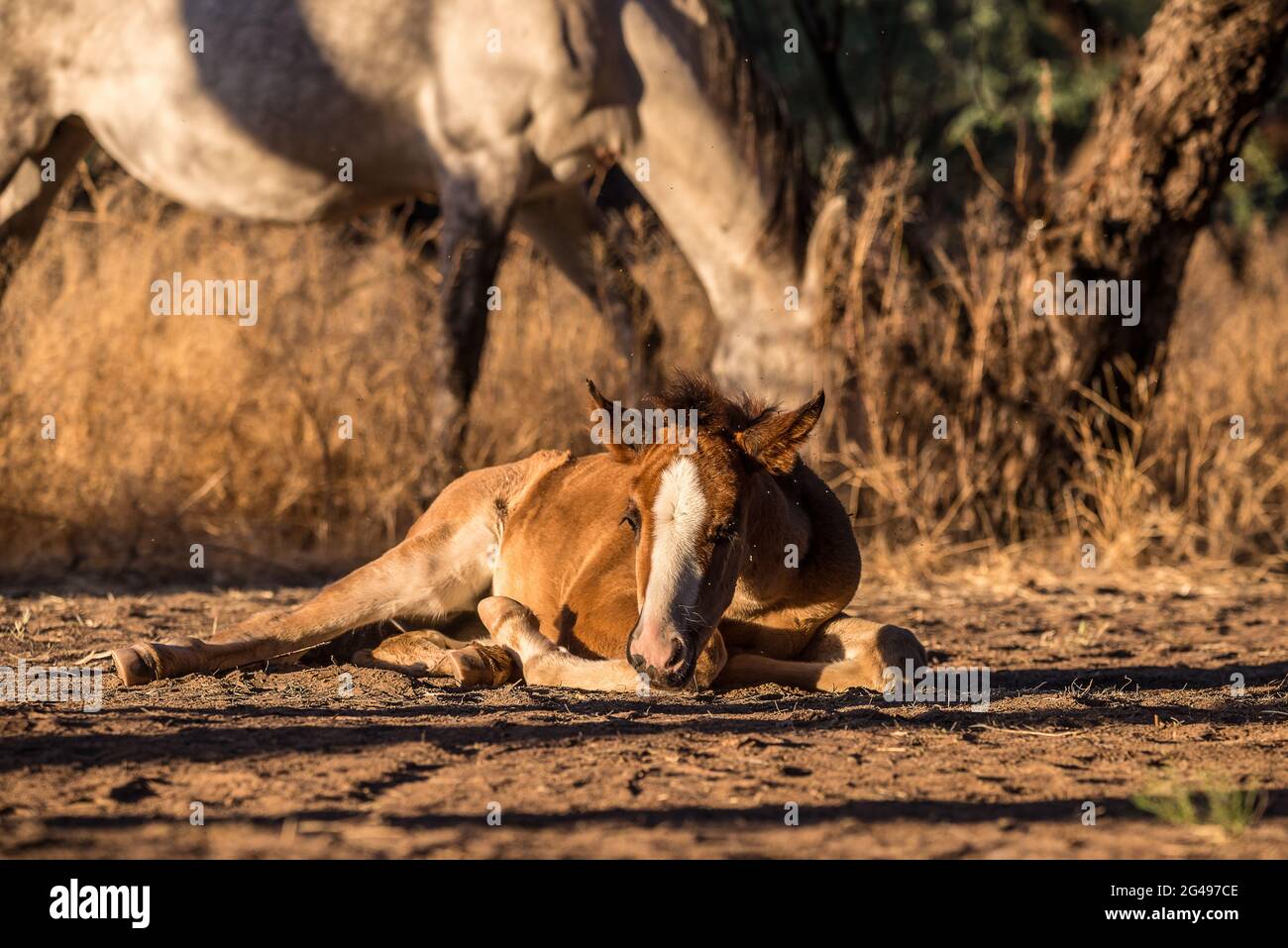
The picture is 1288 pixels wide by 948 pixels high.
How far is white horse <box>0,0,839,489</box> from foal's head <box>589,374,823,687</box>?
3.14 m

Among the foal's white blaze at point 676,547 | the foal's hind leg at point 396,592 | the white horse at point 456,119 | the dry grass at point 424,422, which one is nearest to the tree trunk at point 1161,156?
the dry grass at point 424,422

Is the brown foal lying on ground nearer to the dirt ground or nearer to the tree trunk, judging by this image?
the dirt ground

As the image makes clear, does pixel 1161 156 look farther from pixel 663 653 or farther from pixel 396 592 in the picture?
pixel 663 653

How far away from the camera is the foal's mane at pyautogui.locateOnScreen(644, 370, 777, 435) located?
15.9 feet

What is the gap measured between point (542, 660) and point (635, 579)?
384mm

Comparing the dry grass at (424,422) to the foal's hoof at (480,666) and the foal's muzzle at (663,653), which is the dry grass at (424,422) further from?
the foal's muzzle at (663,653)

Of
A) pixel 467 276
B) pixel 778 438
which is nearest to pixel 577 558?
pixel 778 438

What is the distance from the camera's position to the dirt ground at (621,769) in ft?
10.7

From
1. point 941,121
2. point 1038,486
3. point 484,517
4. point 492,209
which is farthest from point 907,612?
point 941,121

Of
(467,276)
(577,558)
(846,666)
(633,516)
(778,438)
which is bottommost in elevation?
(846,666)

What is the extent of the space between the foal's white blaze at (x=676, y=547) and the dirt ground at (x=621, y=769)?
313 millimetres

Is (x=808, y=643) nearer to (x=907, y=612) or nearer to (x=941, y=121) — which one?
(x=907, y=612)

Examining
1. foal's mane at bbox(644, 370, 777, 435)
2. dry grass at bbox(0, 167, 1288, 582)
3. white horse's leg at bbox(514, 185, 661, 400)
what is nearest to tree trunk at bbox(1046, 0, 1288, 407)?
dry grass at bbox(0, 167, 1288, 582)

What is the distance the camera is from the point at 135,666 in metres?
5.02
